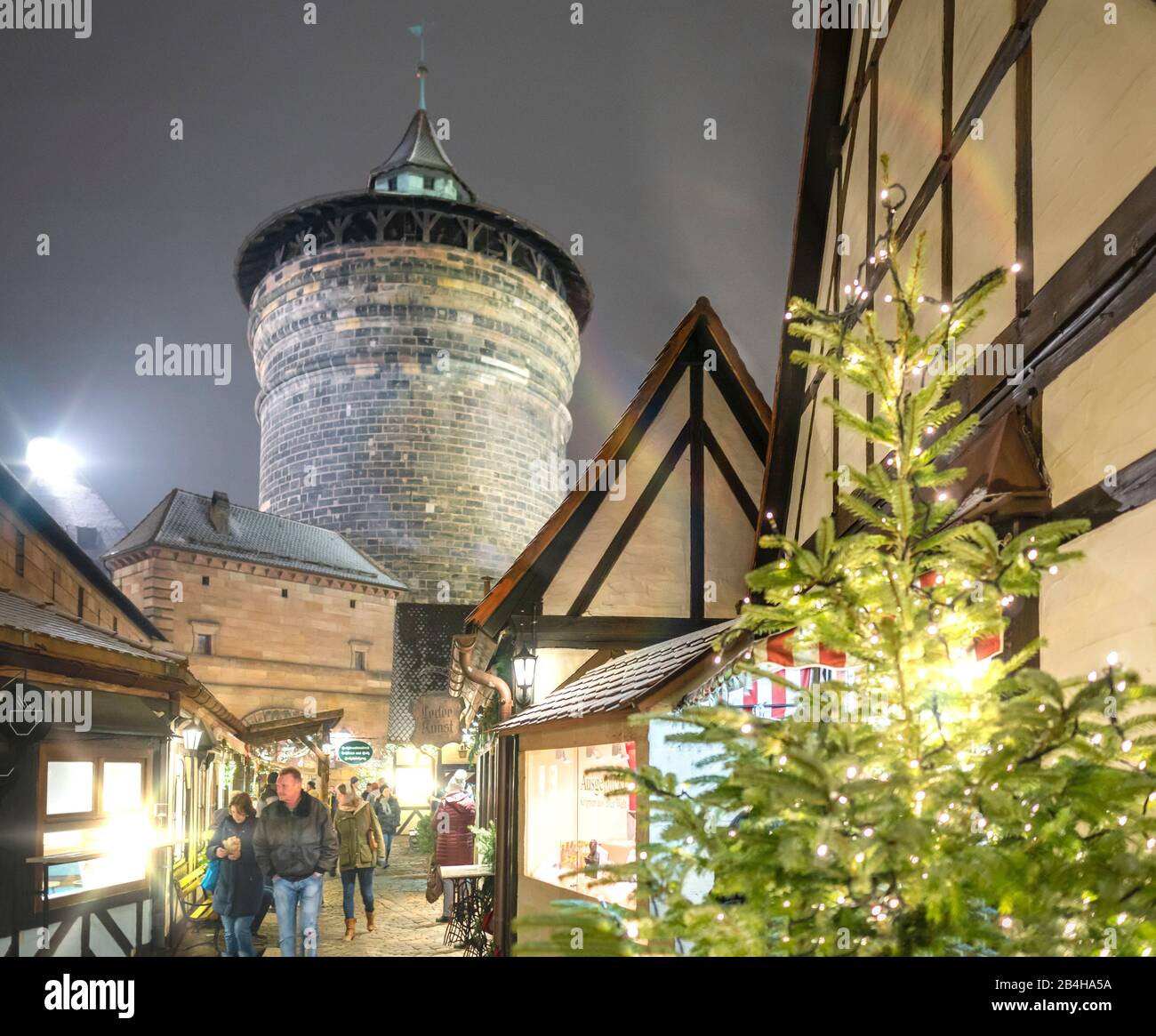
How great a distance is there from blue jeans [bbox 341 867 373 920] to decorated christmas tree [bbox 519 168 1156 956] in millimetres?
8389

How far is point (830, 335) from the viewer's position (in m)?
3.45

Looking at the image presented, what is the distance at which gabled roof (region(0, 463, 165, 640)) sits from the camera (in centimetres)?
1154

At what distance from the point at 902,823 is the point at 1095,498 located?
1.96 metres

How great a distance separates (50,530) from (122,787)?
670 cm

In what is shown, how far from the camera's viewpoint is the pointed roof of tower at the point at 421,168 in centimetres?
4066

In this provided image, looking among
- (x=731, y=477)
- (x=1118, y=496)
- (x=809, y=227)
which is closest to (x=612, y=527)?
(x=731, y=477)

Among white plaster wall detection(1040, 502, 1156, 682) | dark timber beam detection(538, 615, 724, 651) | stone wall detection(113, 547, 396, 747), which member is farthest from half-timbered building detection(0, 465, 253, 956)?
stone wall detection(113, 547, 396, 747)

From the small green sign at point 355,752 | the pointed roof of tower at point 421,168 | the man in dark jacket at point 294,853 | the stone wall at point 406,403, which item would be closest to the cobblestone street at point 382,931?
the man in dark jacket at point 294,853

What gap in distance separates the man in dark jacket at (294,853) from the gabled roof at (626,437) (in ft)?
8.40

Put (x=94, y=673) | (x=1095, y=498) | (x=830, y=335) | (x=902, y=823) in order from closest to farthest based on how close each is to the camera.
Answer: (x=902, y=823) < (x=830, y=335) < (x=1095, y=498) < (x=94, y=673)

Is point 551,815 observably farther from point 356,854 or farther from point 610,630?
point 356,854

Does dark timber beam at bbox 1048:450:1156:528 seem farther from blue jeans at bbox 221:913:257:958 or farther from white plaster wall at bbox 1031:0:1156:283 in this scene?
blue jeans at bbox 221:913:257:958

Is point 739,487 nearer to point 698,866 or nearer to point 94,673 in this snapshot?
point 94,673
